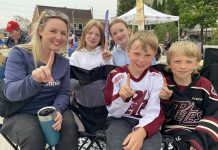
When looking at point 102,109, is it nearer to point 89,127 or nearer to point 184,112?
point 89,127

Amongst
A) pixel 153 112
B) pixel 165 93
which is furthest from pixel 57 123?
pixel 165 93

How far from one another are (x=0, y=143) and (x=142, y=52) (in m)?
2.56

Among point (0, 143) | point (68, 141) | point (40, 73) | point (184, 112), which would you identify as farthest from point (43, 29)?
point (0, 143)

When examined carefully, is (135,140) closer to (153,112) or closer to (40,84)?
(153,112)

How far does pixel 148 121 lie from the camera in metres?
2.24

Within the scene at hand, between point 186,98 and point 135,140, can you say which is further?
point 186,98

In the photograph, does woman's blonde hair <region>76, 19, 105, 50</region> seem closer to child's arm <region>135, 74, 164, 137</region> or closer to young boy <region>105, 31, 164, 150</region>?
young boy <region>105, 31, 164, 150</region>

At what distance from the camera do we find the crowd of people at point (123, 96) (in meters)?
2.18

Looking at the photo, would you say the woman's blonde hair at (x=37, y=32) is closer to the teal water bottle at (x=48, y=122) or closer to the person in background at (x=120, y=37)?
the teal water bottle at (x=48, y=122)

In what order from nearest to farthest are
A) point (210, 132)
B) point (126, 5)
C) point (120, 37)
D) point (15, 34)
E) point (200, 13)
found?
point (210, 132)
point (120, 37)
point (15, 34)
point (200, 13)
point (126, 5)

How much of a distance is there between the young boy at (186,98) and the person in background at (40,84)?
804 millimetres

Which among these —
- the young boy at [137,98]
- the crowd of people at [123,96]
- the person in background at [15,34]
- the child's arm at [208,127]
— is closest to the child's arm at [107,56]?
the crowd of people at [123,96]

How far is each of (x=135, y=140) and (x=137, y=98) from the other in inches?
15.8

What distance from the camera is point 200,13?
2056 cm
